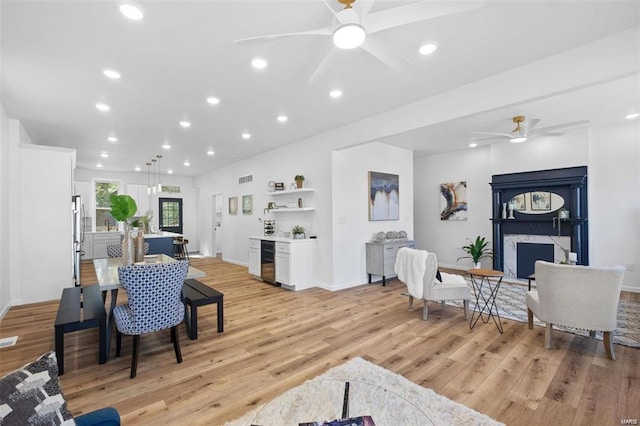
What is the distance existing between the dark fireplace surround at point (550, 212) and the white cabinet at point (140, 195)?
1021 cm

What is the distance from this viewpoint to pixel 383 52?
219cm

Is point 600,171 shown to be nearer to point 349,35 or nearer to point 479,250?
point 479,250

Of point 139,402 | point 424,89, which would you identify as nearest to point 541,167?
point 424,89

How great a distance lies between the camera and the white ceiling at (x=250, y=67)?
87.5 inches

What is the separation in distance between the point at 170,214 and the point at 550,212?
10936 mm

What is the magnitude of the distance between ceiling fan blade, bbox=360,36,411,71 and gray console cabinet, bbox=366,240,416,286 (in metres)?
3.62

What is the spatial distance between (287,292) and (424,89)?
12.5 ft

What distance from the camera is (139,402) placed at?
2143mm

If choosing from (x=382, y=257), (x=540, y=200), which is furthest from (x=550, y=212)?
(x=382, y=257)

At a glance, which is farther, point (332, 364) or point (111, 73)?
point (111, 73)

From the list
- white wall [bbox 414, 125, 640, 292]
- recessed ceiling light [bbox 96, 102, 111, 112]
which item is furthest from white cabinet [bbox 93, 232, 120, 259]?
white wall [bbox 414, 125, 640, 292]

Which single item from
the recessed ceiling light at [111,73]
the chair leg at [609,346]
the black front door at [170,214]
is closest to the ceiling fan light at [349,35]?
the recessed ceiling light at [111,73]

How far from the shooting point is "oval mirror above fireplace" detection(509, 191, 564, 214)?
552 cm

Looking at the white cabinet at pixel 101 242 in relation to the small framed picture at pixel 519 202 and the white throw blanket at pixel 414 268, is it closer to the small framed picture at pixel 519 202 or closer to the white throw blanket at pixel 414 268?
the white throw blanket at pixel 414 268
